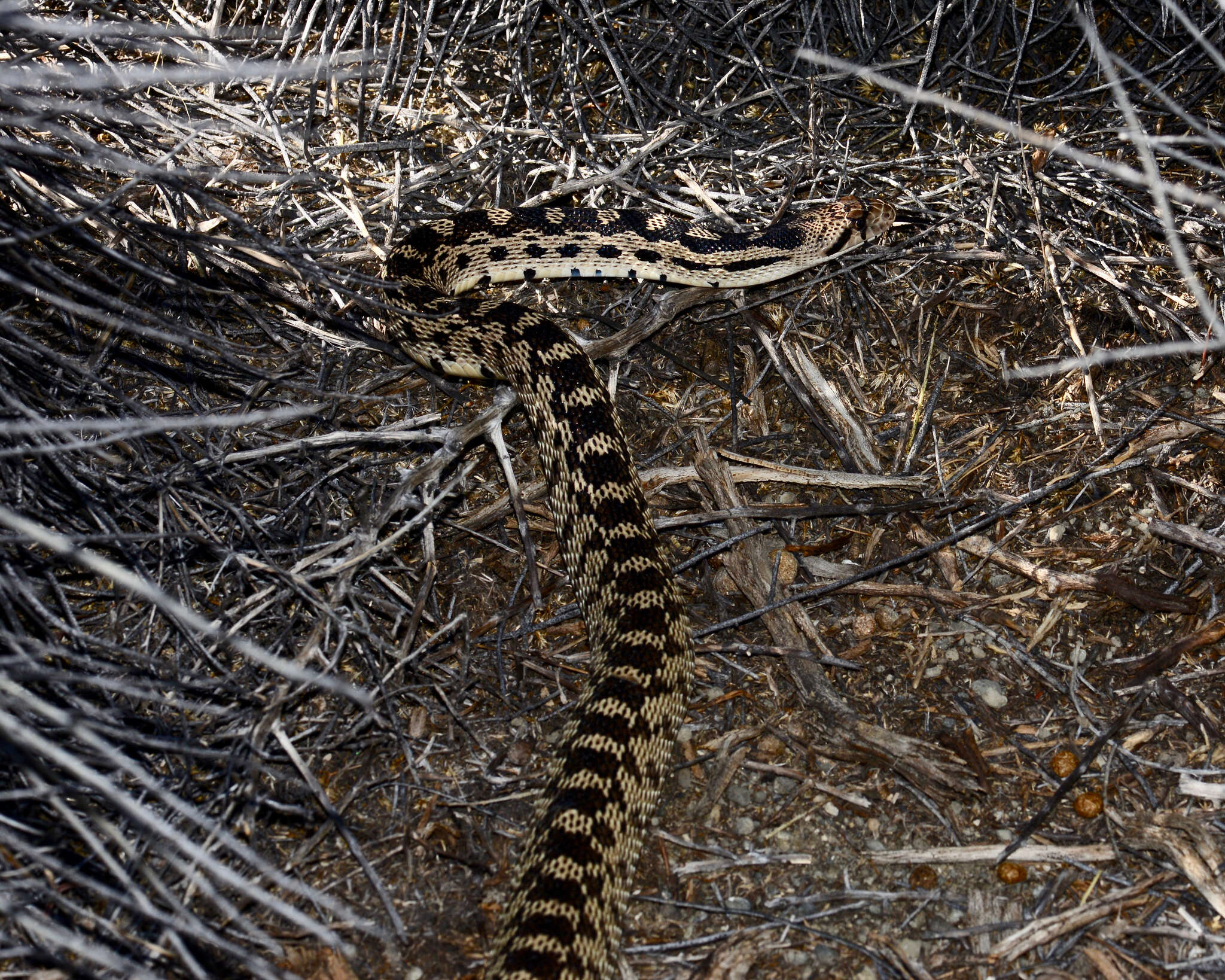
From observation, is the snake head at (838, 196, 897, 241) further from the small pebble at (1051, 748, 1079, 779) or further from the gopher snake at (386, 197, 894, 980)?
the small pebble at (1051, 748, 1079, 779)

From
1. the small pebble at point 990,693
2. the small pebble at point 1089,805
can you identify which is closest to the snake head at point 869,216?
the small pebble at point 990,693

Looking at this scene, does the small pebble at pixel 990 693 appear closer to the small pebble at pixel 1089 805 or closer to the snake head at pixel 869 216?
the small pebble at pixel 1089 805

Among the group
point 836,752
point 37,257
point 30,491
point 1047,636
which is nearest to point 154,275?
point 30,491

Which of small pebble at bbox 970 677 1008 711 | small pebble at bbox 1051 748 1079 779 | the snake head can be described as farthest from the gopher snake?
small pebble at bbox 1051 748 1079 779

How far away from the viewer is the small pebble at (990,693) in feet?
13.2

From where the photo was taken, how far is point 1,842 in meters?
3.01

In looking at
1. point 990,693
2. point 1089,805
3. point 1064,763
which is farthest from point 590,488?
point 1089,805

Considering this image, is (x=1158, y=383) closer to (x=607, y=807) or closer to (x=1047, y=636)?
(x=1047, y=636)

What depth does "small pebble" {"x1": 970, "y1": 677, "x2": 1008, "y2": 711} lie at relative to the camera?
404 cm

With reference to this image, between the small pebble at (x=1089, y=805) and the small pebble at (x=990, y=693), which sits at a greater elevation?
the small pebble at (x=990, y=693)

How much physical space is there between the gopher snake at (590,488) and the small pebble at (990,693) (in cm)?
119

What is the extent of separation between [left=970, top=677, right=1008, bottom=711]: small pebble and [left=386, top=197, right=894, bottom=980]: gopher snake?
1.19 metres

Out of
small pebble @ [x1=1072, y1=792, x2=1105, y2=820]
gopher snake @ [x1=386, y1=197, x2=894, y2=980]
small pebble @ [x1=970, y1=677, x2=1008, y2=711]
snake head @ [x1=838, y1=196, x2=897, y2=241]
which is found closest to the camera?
gopher snake @ [x1=386, y1=197, x2=894, y2=980]

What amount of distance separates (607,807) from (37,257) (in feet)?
11.5
